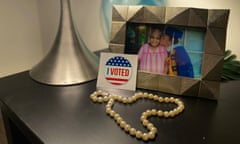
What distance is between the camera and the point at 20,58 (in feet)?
4.78

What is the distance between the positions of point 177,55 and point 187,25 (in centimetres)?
8

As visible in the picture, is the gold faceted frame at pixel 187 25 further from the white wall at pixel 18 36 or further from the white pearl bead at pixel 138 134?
the white wall at pixel 18 36

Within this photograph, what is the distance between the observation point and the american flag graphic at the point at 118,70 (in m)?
0.61

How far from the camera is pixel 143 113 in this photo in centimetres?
49

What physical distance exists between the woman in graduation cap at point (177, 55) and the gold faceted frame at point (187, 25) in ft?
0.06

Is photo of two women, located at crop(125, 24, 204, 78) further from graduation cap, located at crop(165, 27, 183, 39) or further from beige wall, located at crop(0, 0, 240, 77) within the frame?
beige wall, located at crop(0, 0, 240, 77)

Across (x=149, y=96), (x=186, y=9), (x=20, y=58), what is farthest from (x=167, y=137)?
(x=20, y=58)

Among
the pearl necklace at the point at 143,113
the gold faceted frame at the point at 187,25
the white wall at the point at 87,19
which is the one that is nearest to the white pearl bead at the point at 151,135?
the pearl necklace at the point at 143,113

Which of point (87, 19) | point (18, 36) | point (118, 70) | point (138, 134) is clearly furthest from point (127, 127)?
point (18, 36)

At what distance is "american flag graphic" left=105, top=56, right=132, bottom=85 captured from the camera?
61cm

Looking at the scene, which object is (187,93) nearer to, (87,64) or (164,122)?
(164,122)

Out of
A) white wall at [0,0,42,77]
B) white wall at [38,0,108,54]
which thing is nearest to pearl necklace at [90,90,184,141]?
white wall at [38,0,108,54]

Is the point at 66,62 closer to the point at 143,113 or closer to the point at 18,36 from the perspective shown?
the point at 143,113

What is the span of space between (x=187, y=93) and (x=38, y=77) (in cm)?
42
